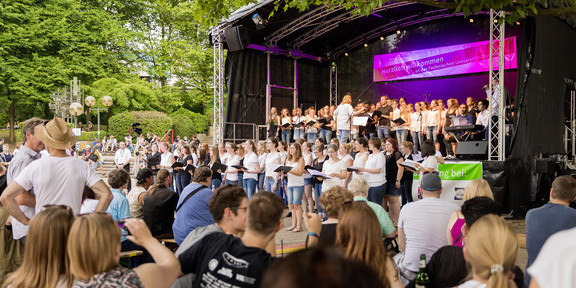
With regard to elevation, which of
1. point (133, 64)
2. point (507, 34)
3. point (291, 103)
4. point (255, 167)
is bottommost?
point (255, 167)

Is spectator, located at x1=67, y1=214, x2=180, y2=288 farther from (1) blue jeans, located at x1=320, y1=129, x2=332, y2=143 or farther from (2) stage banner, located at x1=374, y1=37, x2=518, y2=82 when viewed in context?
(2) stage banner, located at x1=374, y1=37, x2=518, y2=82

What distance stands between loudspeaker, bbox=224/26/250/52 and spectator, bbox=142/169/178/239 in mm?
9131

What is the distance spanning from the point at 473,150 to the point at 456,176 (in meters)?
0.66

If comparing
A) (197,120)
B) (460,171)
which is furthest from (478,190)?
(197,120)

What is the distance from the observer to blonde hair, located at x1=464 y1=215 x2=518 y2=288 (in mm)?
2092

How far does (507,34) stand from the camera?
14.7 meters

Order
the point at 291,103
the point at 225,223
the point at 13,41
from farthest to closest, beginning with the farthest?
1. the point at 13,41
2. the point at 291,103
3. the point at 225,223

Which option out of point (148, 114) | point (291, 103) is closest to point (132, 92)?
point (148, 114)

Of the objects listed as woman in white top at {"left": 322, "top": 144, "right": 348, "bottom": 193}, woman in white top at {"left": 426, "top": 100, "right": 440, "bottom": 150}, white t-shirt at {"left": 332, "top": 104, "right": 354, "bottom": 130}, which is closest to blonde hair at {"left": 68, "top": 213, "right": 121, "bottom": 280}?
woman in white top at {"left": 322, "top": 144, "right": 348, "bottom": 193}

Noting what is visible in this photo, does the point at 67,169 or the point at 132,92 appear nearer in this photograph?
the point at 67,169

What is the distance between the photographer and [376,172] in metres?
8.06

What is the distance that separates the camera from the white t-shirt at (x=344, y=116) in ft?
43.5

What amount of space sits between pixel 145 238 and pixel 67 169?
1727mm

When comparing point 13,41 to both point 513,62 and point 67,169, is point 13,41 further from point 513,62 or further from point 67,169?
point 67,169
